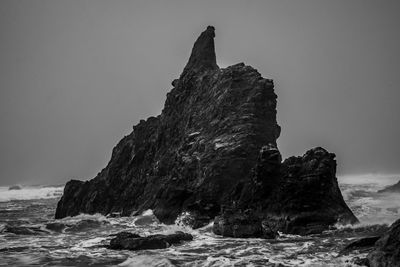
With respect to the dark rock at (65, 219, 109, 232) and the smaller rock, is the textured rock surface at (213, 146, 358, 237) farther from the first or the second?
the dark rock at (65, 219, 109, 232)

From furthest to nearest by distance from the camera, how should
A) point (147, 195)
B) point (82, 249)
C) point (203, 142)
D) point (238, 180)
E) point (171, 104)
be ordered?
1. point (171, 104)
2. point (147, 195)
3. point (203, 142)
4. point (238, 180)
5. point (82, 249)

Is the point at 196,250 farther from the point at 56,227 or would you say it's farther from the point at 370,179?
the point at 370,179

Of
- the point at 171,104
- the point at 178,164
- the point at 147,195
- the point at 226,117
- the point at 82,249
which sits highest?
the point at 171,104

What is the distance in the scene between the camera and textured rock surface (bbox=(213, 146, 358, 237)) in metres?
34.2

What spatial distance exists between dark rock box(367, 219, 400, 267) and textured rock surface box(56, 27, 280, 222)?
22274mm

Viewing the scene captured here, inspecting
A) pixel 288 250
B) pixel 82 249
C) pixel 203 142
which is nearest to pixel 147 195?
pixel 203 142

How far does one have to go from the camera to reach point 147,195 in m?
55.1

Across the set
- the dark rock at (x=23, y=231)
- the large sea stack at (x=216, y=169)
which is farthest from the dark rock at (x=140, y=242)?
the dark rock at (x=23, y=231)

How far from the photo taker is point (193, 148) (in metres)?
50.4

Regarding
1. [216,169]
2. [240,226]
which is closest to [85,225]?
[216,169]

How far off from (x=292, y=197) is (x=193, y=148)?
17515mm

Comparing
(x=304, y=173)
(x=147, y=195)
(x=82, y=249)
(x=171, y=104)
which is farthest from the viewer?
(x=171, y=104)

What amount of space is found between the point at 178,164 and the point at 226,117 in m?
8.92

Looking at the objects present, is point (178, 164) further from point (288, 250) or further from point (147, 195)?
point (288, 250)
